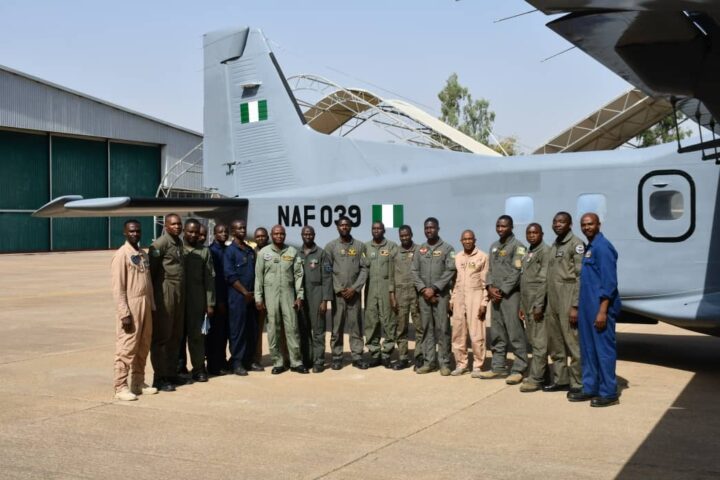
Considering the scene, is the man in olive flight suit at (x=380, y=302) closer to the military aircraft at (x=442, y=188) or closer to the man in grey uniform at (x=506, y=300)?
the man in grey uniform at (x=506, y=300)

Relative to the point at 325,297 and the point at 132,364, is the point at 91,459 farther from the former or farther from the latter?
the point at 325,297

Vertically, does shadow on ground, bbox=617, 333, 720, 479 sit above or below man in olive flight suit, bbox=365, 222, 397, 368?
below

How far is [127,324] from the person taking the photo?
7273 mm

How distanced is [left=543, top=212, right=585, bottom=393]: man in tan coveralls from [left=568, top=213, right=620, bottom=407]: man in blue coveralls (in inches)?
6.8

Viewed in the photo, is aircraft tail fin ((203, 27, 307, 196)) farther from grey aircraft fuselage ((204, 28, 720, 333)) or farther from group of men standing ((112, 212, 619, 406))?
group of men standing ((112, 212, 619, 406))

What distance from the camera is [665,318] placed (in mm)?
8891

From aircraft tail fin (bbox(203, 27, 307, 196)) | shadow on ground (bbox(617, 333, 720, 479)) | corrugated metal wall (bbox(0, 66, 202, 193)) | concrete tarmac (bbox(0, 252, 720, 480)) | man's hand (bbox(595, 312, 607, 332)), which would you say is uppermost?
corrugated metal wall (bbox(0, 66, 202, 193))

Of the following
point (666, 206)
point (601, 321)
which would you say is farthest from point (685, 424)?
point (666, 206)

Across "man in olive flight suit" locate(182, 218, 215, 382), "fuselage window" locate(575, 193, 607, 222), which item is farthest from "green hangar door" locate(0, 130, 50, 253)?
"fuselage window" locate(575, 193, 607, 222)

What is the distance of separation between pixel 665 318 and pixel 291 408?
4.60 meters

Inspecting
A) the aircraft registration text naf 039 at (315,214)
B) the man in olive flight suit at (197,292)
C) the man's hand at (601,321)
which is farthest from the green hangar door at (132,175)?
the man's hand at (601,321)

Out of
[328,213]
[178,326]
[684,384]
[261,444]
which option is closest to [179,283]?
[178,326]

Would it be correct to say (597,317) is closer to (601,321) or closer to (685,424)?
(601,321)

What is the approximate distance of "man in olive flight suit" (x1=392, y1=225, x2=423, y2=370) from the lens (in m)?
9.07
